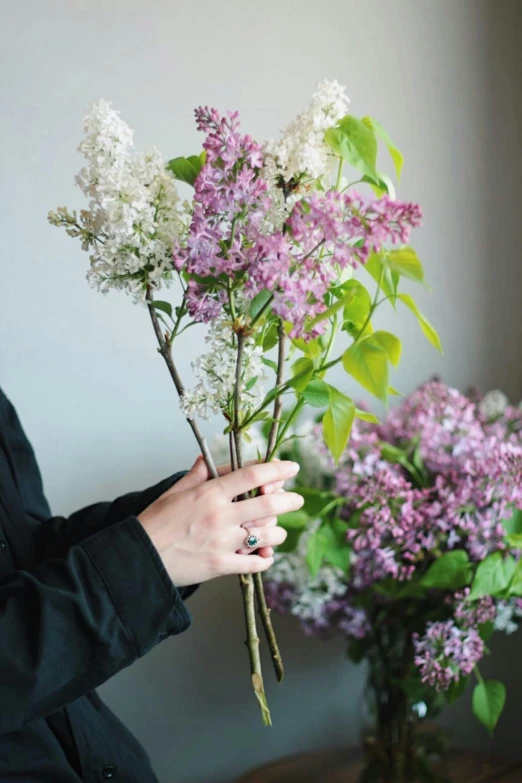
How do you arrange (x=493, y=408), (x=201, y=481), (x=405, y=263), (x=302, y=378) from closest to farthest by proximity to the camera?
1. (x=405, y=263)
2. (x=302, y=378)
3. (x=201, y=481)
4. (x=493, y=408)

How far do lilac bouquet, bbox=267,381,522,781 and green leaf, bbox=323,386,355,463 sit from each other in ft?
1.19

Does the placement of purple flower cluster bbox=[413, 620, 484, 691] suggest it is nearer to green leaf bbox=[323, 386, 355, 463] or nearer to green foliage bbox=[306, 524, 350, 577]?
green foliage bbox=[306, 524, 350, 577]

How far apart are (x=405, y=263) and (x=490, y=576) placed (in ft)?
1.83

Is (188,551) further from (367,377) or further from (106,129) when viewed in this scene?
(106,129)

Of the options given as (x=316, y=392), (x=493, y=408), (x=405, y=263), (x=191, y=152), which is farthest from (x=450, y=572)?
(x=191, y=152)

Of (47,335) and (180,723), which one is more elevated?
(47,335)

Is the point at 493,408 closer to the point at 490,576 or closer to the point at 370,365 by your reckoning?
the point at 490,576

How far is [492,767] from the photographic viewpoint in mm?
1186

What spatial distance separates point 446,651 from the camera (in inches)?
37.7

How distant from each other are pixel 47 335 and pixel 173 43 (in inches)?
19.3

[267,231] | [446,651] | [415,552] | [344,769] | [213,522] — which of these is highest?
[267,231]

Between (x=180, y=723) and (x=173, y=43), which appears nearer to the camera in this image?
(x=173, y=43)

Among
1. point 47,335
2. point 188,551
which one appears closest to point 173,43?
point 47,335

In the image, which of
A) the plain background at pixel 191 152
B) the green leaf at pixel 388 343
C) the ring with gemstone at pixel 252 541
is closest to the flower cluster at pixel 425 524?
the plain background at pixel 191 152
